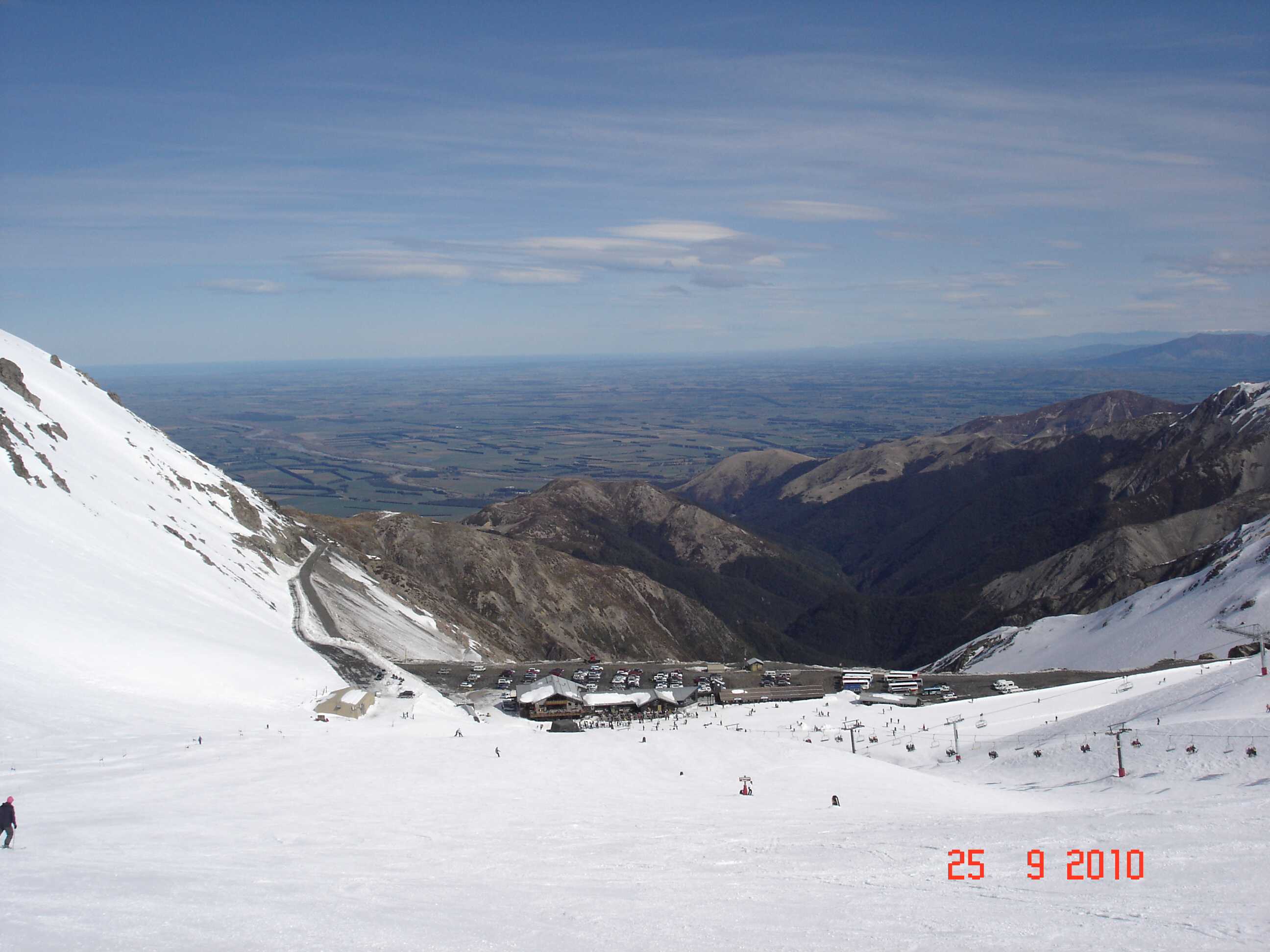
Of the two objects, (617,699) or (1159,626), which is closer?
(617,699)

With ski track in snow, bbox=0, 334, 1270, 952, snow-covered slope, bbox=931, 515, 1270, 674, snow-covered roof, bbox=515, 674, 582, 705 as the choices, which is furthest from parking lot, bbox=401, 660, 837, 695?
snow-covered slope, bbox=931, 515, 1270, 674

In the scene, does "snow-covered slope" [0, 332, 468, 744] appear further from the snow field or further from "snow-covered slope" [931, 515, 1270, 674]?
"snow-covered slope" [931, 515, 1270, 674]

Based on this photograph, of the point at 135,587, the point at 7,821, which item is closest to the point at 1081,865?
the point at 7,821

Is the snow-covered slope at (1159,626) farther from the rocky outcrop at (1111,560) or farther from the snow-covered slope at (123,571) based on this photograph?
the snow-covered slope at (123,571)

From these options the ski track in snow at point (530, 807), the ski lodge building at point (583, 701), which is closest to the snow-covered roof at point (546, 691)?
the ski lodge building at point (583, 701)

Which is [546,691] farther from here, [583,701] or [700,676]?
[700,676]

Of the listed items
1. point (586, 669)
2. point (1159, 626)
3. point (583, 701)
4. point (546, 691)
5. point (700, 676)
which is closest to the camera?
point (546, 691)
